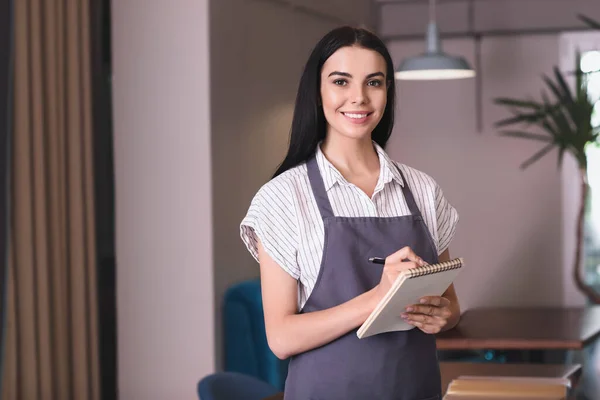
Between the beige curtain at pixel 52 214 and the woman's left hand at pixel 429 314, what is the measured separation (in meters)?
2.24

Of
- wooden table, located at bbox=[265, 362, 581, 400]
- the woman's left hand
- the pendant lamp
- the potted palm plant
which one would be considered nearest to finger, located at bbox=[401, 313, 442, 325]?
the woman's left hand

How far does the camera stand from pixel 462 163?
6.28m

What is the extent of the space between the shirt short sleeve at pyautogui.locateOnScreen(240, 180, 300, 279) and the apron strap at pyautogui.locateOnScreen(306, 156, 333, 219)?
0.05 m

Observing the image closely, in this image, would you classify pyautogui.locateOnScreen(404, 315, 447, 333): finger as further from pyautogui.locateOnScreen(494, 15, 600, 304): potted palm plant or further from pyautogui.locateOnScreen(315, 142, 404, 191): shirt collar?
pyautogui.locateOnScreen(494, 15, 600, 304): potted palm plant

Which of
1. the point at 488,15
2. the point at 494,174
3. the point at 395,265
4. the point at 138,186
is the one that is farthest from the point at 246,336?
the point at 488,15

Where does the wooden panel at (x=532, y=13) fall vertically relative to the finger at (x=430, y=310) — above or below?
above

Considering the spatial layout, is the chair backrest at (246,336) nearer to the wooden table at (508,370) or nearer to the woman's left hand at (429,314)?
the wooden table at (508,370)

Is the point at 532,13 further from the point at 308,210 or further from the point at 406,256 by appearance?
the point at 406,256

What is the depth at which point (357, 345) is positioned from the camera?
1686 mm

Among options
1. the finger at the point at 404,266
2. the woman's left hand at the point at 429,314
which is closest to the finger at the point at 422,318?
the woman's left hand at the point at 429,314

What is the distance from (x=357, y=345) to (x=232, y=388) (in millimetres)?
1095

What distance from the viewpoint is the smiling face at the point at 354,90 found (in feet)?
5.72

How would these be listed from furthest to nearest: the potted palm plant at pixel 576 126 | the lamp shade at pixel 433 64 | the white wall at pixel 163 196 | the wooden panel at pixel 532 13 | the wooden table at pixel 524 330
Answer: the wooden panel at pixel 532 13 → the potted palm plant at pixel 576 126 → the lamp shade at pixel 433 64 → the white wall at pixel 163 196 → the wooden table at pixel 524 330

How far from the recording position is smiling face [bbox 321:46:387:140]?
5.72 feet
